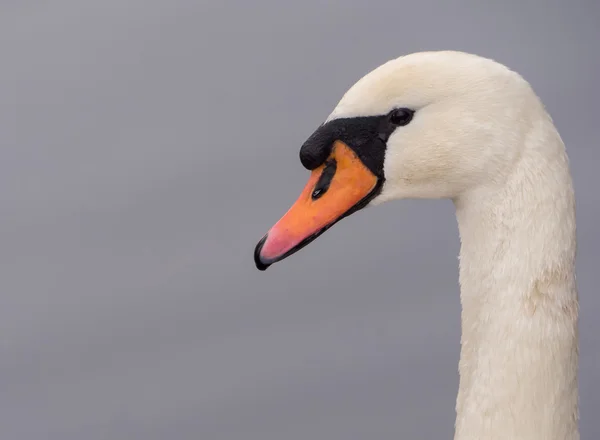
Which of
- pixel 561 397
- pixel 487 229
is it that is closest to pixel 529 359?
pixel 561 397

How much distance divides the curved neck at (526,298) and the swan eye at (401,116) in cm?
23

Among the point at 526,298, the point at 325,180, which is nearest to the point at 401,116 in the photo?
the point at 325,180

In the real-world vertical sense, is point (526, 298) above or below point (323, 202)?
below

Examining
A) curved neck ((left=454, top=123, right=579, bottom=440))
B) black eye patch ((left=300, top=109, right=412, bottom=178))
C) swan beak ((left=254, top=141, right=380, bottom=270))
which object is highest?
black eye patch ((left=300, top=109, right=412, bottom=178))

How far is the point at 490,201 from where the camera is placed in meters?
2.35

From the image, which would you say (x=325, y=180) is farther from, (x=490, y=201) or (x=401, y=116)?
(x=490, y=201)

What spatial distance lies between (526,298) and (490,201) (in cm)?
24

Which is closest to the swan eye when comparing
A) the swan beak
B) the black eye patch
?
the black eye patch

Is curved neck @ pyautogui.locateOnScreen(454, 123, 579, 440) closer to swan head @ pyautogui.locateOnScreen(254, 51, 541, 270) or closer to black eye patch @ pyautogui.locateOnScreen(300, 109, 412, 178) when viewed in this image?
swan head @ pyautogui.locateOnScreen(254, 51, 541, 270)

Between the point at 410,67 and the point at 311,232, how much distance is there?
0.47 m

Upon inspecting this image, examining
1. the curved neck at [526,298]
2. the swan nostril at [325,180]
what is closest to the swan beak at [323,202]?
the swan nostril at [325,180]

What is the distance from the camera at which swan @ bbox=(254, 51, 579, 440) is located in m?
2.30

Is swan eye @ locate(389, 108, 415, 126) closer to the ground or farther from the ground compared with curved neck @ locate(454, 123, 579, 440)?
farther from the ground

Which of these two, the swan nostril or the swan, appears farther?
the swan nostril
